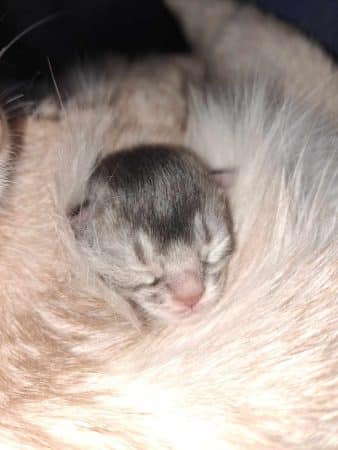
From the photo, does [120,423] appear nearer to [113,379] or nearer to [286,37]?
[113,379]

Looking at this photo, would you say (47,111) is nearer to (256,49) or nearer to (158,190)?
(158,190)

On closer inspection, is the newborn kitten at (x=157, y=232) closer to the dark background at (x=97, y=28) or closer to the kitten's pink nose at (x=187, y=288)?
the kitten's pink nose at (x=187, y=288)

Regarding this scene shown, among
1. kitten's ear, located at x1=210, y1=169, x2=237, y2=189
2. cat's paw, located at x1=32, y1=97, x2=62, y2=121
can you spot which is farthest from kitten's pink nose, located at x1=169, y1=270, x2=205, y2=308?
cat's paw, located at x1=32, y1=97, x2=62, y2=121

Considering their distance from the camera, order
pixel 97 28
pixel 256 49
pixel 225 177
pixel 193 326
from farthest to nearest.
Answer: pixel 97 28
pixel 256 49
pixel 225 177
pixel 193 326

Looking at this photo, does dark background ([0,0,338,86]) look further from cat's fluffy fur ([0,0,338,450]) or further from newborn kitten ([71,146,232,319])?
newborn kitten ([71,146,232,319])

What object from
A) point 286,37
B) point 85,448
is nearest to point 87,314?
point 85,448

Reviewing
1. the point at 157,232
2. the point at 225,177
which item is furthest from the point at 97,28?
the point at 157,232
